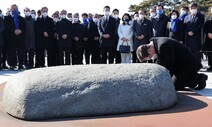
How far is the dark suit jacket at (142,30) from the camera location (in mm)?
11953

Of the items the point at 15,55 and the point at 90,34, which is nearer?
the point at 15,55

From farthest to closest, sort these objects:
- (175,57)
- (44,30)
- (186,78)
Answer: (44,30) < (186,78) < (175,57)

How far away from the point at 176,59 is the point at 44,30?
589 centimetres

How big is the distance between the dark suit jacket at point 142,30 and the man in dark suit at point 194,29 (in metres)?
1.19

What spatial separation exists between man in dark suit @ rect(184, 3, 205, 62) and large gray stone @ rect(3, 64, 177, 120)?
18.3 feet

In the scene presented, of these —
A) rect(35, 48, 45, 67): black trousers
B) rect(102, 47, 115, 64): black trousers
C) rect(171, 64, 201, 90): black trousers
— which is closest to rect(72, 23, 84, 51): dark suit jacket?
rect(102, 47, 115, 64): black trousers

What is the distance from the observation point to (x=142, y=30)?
11953 millimetres

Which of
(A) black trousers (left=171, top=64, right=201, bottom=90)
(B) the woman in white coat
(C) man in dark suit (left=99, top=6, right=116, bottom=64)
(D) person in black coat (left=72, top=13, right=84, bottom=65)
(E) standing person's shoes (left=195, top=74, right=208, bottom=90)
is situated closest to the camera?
(A) black trousers (left=171, top=64, right=201, bottom=90)

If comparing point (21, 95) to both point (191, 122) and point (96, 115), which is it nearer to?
point (96, 115)

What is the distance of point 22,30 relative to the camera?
12211 millimetres

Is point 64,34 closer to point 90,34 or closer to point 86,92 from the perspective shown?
point 90,34

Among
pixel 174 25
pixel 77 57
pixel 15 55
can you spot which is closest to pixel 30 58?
pixel 15 55

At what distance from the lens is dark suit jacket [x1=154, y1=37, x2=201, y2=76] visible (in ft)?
23.8

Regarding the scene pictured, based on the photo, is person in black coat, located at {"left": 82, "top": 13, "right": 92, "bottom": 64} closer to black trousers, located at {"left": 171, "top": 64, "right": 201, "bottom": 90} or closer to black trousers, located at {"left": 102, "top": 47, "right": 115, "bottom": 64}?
black trousers, located at {"left": 102, "top": 47, "right": 115, "bottom": 64}
